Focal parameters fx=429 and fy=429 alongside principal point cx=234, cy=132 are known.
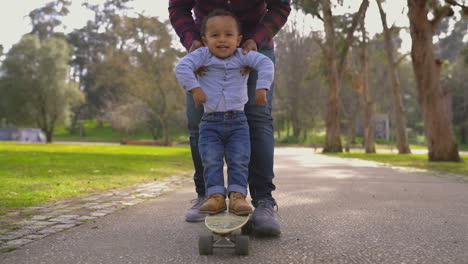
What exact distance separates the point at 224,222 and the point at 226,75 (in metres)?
0.98

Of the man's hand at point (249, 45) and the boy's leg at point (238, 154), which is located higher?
the man's hand at point (249, 45)

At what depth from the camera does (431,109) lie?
13289mm

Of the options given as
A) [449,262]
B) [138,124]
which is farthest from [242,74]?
[138,124]

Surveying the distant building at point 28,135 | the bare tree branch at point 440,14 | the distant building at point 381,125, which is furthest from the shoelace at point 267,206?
the distant building at point 381,125

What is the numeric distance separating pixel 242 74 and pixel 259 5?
2.48ft

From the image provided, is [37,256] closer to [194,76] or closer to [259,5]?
[194,76]

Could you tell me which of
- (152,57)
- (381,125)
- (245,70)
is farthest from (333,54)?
(381,125)

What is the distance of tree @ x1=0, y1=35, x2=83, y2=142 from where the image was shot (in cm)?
4119

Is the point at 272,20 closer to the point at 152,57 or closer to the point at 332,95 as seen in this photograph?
the point at 332,95

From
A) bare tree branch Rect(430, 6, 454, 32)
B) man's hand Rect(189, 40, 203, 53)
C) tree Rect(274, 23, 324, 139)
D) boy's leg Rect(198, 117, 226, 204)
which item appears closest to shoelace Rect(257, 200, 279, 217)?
boy's leg Rect(198, 117, 226, 204)

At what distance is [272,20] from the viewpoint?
3223 millimetres

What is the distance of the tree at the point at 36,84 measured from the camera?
135 ft

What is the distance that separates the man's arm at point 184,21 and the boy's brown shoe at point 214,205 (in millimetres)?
1209

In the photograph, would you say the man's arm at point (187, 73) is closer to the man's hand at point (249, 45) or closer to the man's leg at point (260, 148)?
the man's hand at point (249, 45)
